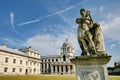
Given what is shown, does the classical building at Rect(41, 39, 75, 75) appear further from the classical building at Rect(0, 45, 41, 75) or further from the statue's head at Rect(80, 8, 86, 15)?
the statue's head at Rect(80, 8, 86, 15)

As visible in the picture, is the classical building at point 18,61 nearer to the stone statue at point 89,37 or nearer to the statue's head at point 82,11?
the statue's head at point 82,11

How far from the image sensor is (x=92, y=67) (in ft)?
17.3

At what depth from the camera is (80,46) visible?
5879mm

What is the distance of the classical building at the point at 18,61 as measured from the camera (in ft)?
172

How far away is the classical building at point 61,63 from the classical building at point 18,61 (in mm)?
19686

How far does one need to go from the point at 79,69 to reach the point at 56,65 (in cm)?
9095

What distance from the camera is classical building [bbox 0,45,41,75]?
52375mm

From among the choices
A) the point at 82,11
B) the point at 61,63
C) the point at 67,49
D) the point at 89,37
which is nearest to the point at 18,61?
the point at 61,63

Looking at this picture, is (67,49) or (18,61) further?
(67,49)

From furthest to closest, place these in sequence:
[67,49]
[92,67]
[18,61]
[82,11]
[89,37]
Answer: [67,49] < [18,61] < [82,11] < [89,37] < [92,67]

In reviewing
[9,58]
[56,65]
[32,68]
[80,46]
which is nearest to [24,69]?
[32,68]

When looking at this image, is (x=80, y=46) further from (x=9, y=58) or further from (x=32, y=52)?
(x=32, y=52)

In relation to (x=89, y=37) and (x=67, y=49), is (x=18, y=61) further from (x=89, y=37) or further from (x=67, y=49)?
(x=89, y=37)

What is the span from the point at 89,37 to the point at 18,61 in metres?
59.3
